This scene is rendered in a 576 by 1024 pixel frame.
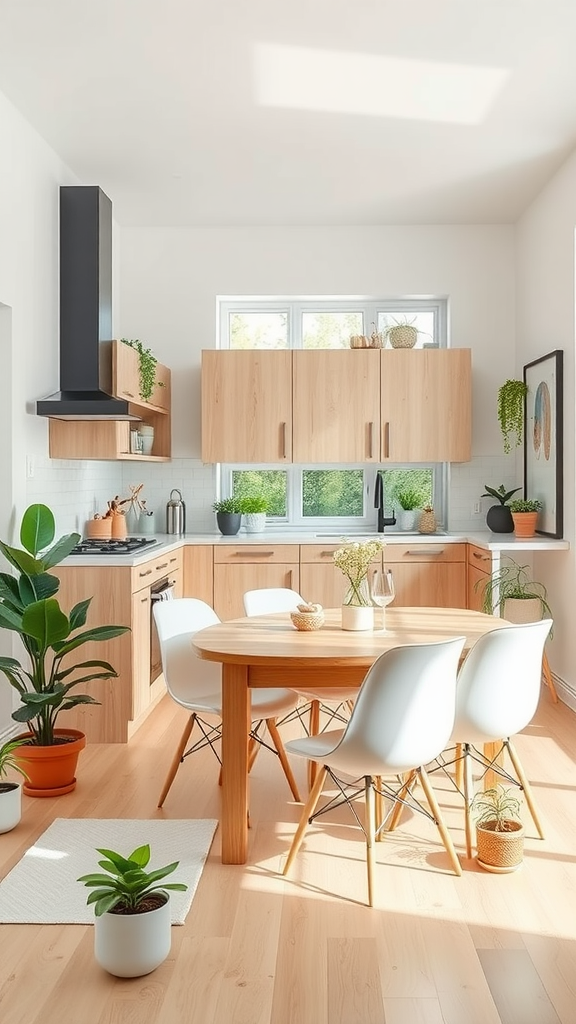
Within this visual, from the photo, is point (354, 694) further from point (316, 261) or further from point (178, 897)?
point (316, 261)

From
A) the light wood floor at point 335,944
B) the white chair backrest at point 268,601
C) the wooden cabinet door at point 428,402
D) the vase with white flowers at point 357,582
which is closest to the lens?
the light wood floor at point 335,944

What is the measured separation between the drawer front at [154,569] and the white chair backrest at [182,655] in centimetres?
84

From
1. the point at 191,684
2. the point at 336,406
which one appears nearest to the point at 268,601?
the point at 191,684

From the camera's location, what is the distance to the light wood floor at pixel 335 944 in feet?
8.16

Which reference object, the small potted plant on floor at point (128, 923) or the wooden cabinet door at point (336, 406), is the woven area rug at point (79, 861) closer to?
the small potted plant on floor at point (128, 923)

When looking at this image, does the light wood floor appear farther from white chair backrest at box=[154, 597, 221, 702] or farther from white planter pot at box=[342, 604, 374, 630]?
white planter pot at box=[342, 604, 374, 630]

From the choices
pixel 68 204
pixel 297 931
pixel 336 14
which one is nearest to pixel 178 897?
pixel 297 931

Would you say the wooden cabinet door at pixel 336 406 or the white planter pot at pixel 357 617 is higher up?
the wooden cabinet door at pixel 336 406

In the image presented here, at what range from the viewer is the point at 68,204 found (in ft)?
18.6

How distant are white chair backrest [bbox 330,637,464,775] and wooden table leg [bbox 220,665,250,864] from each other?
45 cm

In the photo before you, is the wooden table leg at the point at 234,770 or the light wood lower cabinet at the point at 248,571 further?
the light wood lower cabinet at the point at 248,571

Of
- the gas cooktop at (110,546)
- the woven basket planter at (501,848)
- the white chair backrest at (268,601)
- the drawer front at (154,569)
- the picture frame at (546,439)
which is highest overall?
the picture frame at (546,439)

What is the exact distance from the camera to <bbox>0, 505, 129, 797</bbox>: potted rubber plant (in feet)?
13.7

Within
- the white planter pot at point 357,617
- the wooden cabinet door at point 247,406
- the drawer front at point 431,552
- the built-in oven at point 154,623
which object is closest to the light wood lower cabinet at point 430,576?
the drawer front at point 431,552
